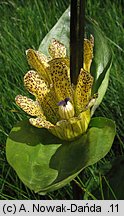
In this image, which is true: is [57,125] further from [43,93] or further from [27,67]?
[27,67]

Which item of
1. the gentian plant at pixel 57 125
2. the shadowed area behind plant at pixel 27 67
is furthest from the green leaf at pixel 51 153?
the shadowed area behind plant at pixel 27 67

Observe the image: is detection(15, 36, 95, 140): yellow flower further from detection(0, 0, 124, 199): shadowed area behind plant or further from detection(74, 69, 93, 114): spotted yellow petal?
detection(0, 0, 124, 199): shadowed area behind plant

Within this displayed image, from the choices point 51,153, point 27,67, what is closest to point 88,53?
point 51,153

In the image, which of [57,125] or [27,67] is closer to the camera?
[57,125]

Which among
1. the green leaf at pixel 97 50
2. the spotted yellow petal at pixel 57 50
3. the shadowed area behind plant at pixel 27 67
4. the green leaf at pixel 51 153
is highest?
the spotted yellow petal at pixel 57 50

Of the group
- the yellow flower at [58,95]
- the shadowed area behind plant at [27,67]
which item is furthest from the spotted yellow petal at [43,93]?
the shadowed area behind plant at [27,67]

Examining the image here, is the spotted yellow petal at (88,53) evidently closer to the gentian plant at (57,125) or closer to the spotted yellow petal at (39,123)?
the gentian plant at (57,125)

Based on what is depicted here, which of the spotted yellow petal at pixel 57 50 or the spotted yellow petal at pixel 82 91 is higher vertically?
the spotted yellow petal at pixel 57 50

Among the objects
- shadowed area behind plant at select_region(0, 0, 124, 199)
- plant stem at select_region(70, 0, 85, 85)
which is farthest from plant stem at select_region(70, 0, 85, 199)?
shadowed area behind plant at select_region(0, 0, 124, 199)

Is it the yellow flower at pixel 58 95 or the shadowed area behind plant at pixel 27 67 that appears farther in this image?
the shadowed area behind plant at pixel 27 67
